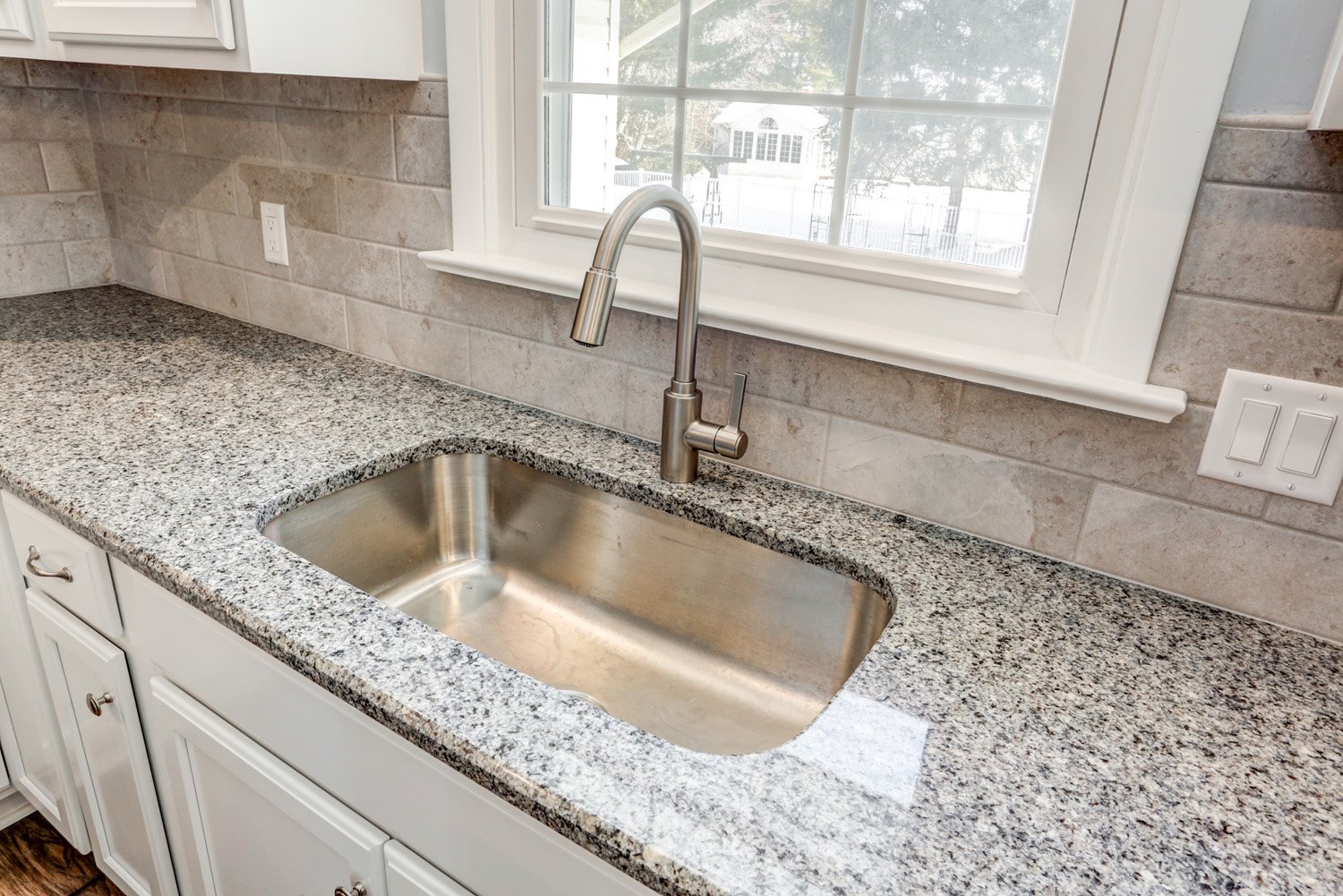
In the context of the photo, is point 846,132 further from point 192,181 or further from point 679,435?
point 192,181

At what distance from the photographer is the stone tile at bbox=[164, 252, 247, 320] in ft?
5.67

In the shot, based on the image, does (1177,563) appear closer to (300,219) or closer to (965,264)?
(965,264)

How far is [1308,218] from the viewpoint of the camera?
757mm

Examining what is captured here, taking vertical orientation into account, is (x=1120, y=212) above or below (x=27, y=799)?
above

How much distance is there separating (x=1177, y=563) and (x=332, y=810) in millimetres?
894

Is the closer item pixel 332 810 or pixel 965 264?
pixel 332 810

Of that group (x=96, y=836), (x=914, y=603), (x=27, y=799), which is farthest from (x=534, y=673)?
(x=27, y=799)

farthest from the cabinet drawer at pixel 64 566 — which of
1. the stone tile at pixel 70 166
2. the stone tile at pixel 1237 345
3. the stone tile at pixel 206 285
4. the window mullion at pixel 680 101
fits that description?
the stone tile at pixel 1237 345

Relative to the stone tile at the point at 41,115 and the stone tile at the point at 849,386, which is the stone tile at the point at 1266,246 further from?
the stone tile at the point at 41,115

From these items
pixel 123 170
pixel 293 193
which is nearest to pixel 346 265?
pixel 293 193

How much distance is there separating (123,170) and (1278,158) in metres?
2.05

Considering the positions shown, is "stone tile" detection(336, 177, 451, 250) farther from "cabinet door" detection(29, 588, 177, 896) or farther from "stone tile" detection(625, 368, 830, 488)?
"cabinet door" detection(29, 588, 177, 896)

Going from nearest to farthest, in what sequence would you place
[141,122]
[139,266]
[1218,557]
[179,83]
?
[1218,557] < [179,83] < [141,122] < [139,266]

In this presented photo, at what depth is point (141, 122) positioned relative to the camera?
5.75 ft
